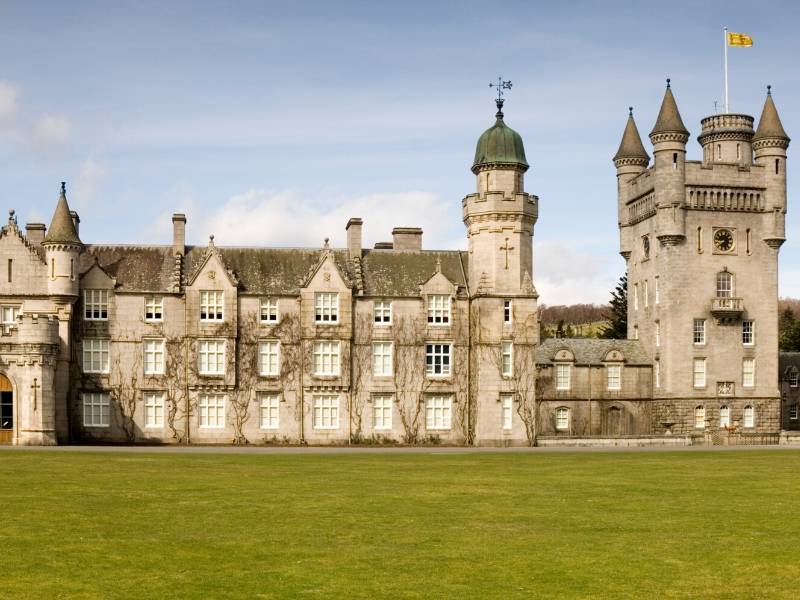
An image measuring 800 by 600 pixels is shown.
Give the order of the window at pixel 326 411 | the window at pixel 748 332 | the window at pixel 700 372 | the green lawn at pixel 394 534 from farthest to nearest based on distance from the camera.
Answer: the window at pixel 748 332
the window at pixel 700 372
the window at pixel 326 411
the green lawn at pixel 394 534

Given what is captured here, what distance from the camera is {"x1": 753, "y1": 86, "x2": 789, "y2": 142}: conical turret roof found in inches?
2921

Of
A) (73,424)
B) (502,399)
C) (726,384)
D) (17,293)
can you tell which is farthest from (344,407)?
(726,384)

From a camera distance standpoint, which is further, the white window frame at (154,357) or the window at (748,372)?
the window at (748,372)

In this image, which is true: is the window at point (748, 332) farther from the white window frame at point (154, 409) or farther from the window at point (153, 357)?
the white window frame at point (154, 409)

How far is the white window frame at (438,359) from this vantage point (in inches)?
2307

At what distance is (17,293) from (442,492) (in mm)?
34528

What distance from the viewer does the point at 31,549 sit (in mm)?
17766

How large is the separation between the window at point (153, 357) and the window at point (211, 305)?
2.60 metres

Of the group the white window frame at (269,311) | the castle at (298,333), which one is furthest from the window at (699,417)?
the white window frame at (269,311)

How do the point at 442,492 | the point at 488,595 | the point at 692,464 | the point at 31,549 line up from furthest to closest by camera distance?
the point at 692,464
the point at 442,492
the point at 31,549
the point at 488,595

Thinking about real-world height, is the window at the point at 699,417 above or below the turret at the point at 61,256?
below

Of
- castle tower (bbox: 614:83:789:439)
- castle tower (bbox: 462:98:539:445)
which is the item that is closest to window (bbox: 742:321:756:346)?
castle tower (bbox: 614:83:789:439)

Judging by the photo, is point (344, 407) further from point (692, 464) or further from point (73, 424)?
point (692, 464)

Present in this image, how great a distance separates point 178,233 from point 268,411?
10.4m
